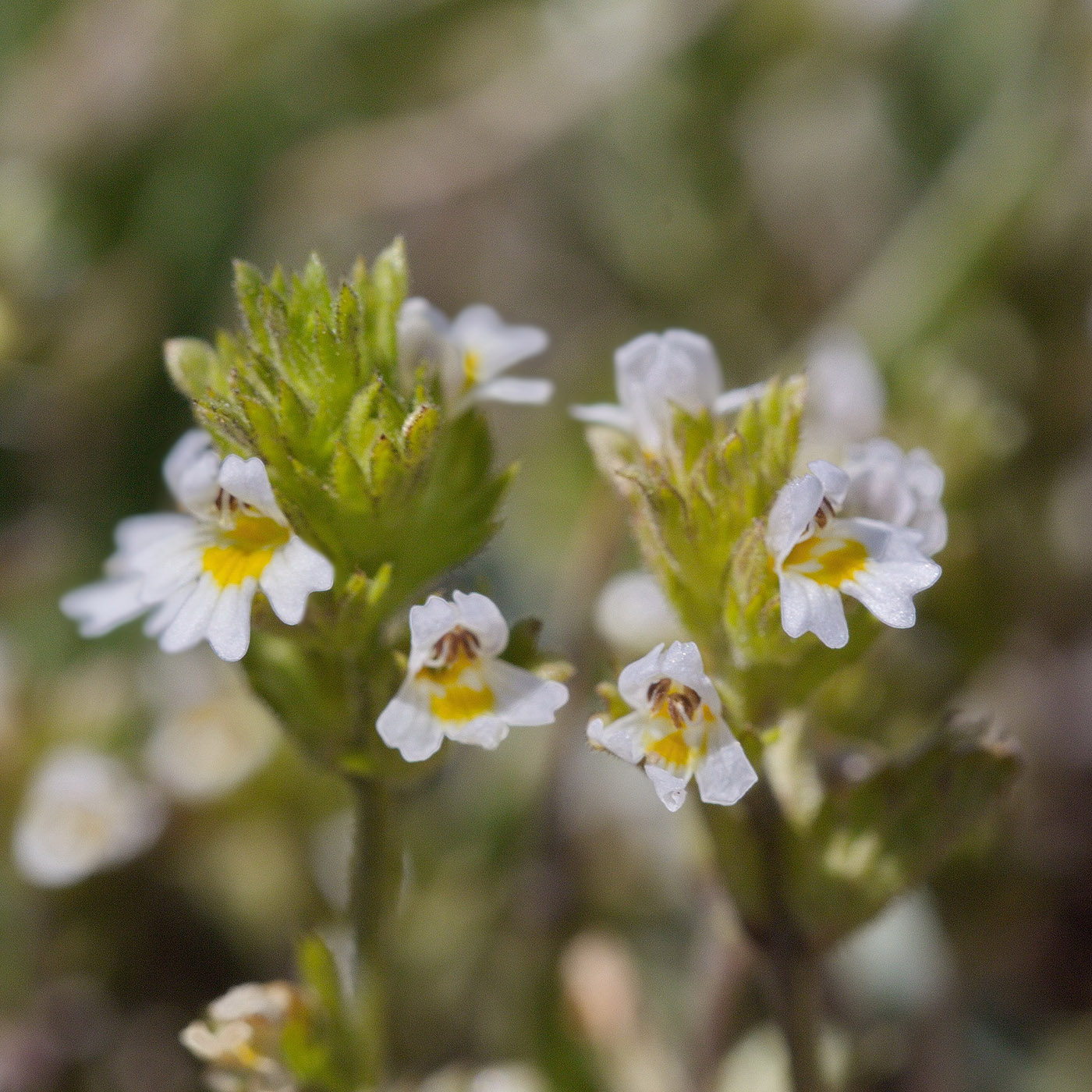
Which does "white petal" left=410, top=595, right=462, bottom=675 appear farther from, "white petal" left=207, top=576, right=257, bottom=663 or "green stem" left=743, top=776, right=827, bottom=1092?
"green stem" left=743, top=776, right=827, bottom=1092

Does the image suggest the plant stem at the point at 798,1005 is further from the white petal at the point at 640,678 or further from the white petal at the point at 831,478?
the white petal at the point at 831,478

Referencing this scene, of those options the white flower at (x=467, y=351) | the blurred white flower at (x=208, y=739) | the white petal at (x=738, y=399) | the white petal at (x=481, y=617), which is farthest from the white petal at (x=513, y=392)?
the blurred white flower at (x=208, y=739)

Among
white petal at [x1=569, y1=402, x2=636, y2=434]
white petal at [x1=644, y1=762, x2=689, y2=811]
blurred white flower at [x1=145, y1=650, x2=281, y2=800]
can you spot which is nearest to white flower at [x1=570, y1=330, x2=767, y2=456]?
white petal at [x1=569, y1=402, x2=636, y2=434]

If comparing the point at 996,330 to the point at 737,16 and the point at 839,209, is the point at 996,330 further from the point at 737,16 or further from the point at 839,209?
the point at 737,16

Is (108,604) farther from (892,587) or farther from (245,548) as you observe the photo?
(892,587)

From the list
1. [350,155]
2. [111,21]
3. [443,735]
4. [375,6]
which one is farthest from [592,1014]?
[111,21]

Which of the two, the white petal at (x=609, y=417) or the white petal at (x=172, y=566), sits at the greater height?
the white petal at (x=609, y=417)
